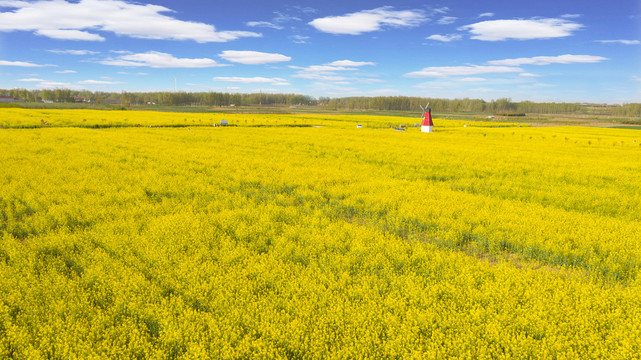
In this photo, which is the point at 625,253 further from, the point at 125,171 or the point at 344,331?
the point at 125,171

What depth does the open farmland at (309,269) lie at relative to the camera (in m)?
4.49

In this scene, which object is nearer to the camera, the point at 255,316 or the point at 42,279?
the point at 255,316

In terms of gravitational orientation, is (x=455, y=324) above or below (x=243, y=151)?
below

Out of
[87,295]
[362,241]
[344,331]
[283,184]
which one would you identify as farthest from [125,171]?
[344,331]

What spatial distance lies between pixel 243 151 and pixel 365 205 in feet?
46.6

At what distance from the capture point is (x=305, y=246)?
7.58 m

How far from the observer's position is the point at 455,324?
481 centimetres

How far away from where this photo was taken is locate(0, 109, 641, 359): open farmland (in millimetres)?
4488

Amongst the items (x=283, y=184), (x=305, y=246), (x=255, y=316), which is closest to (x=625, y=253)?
(x=305, y=246)

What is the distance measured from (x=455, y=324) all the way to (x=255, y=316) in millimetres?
2965

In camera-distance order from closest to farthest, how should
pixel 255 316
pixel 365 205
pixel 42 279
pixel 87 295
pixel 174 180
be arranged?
pixel 255 316 → pixel 87 295 → pixel 42 279 → pixel 365 205 → pixel 174 180

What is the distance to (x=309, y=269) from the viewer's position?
21.1ft

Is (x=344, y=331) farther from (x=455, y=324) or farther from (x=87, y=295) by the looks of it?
(x=87, y=295)

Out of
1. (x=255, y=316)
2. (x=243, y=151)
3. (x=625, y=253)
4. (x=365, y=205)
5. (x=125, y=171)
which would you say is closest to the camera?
(x=255, y=316)
